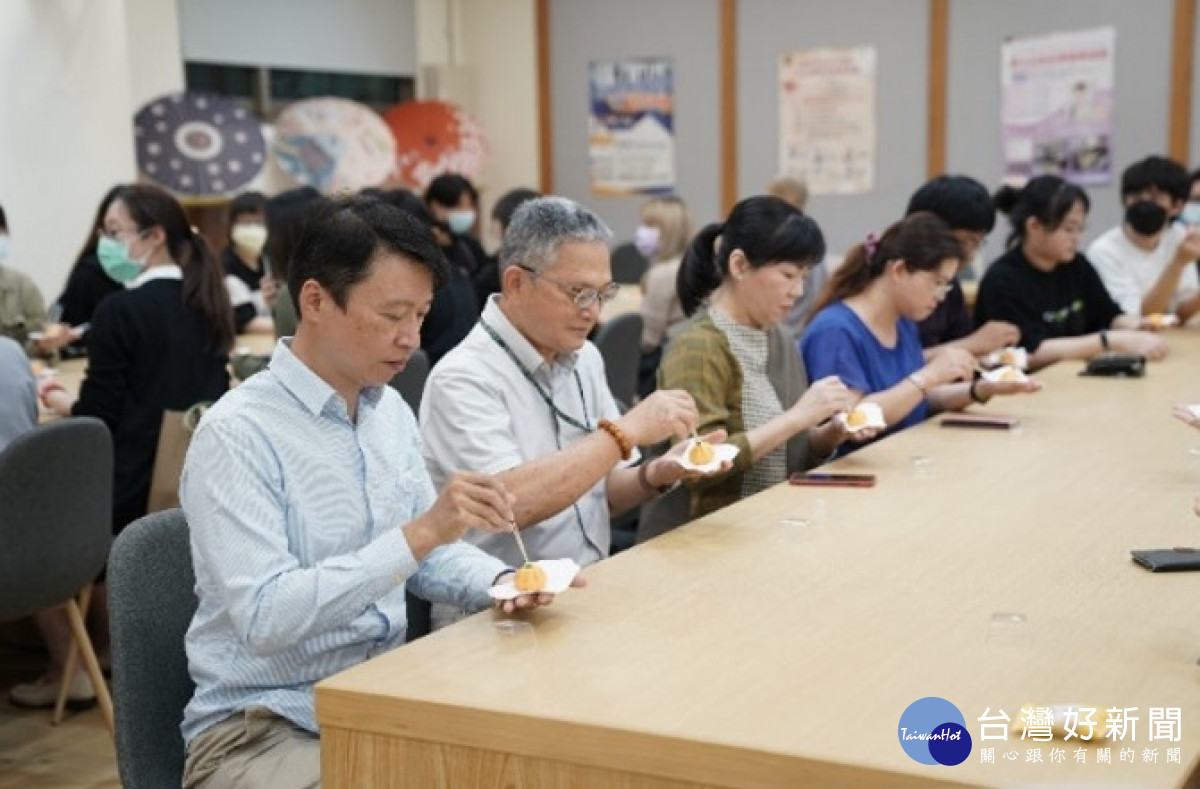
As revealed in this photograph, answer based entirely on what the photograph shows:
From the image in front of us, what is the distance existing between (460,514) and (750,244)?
1316 mm

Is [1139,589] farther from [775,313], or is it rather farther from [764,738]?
[775,313]

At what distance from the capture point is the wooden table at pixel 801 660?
1.45 meters

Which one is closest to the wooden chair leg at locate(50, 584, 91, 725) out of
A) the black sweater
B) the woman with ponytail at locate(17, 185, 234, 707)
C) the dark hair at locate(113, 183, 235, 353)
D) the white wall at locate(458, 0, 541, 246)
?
the woman with ponytail at locate(17, 185, 234, 707)

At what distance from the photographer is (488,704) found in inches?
61.6

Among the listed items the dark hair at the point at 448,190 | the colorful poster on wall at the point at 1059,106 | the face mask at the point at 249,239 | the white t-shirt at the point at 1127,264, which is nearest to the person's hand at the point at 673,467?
the white t-shirt at the point at 1127,264

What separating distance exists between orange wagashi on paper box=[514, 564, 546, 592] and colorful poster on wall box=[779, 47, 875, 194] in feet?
22.0

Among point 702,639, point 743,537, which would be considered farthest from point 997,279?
point 702,639

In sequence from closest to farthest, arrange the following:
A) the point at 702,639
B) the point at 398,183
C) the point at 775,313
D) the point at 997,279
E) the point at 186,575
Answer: the point at 702,639
the point at 186,575
the point at 775,313
the point at 997,279
the point at 398,183

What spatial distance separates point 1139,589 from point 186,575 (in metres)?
1.30

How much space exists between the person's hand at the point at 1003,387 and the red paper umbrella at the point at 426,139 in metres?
5.43

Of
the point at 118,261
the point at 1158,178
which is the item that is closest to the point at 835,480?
the point at 118,261

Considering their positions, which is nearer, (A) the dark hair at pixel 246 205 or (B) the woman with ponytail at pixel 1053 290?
(B) the woman with ponytail at pixel 1053 290

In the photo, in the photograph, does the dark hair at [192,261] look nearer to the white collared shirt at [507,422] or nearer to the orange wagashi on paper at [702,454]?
the white collared shirt at [507,422]

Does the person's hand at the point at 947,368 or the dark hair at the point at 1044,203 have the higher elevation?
the dark hair at the point at 1044,203
